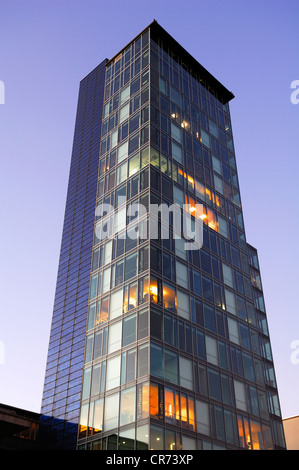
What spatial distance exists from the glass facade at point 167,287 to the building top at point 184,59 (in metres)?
0.26

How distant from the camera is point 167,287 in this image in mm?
48812

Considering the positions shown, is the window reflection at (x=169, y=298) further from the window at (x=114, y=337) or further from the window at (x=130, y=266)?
the window at (x=114, y=337)

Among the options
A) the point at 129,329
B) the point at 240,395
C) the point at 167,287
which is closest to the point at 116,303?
the point at 129,329

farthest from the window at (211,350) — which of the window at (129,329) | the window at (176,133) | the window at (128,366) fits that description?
the window at (176,133)

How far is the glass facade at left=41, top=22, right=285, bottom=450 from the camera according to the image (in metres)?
43.3

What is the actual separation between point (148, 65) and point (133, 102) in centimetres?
559

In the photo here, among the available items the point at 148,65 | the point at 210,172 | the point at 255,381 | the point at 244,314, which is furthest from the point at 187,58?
the point at 255,381

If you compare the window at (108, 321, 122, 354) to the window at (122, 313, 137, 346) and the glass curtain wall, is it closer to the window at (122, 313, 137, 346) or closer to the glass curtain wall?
the glass curtain wall

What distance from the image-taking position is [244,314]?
187ft

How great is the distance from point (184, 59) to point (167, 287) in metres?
39.3

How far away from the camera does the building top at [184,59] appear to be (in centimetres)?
6925

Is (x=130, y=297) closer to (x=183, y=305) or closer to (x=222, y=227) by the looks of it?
(x=183, y=305)

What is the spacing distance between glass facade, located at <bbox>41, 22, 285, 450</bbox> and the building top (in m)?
0.26

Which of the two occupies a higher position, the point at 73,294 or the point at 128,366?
the point at 73,294
